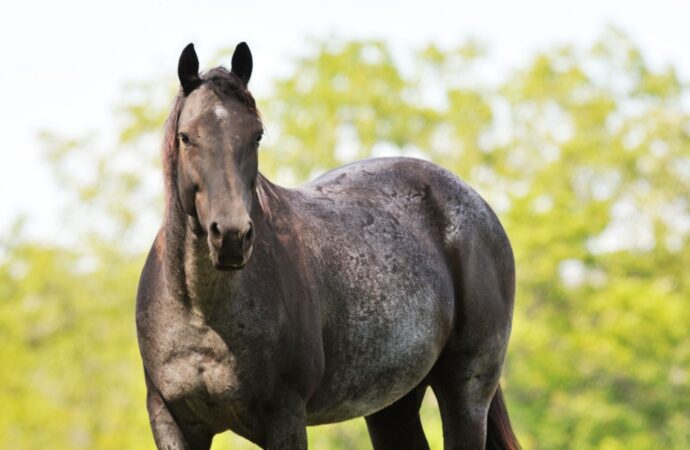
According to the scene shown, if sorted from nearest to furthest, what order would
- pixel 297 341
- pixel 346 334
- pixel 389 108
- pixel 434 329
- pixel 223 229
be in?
pixel 223 229, pixel 297 341, pixel 346 334, pixel 434 329, pixel 389 108

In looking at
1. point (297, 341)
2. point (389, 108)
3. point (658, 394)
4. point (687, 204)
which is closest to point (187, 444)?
point (297, 341)

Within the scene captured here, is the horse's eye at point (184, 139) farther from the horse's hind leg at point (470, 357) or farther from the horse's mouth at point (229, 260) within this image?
the horse's hind leg at point (470, 357)

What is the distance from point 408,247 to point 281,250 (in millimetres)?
1114

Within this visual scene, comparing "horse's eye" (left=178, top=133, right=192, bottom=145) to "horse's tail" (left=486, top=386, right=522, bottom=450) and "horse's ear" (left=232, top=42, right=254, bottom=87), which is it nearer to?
"horse's ear" (left=232, top=42, right=254, bottom=87)

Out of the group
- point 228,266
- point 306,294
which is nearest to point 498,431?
point 306,294

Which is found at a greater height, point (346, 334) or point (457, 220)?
point (457, 220)

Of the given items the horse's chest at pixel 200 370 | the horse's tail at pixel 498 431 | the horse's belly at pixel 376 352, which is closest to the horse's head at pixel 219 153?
the horse's chest at pixel 200 370

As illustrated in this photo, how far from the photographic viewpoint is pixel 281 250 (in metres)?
5.52

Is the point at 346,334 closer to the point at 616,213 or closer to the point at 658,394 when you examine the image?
the point at 658,394

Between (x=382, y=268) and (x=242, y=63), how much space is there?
4.88 ft

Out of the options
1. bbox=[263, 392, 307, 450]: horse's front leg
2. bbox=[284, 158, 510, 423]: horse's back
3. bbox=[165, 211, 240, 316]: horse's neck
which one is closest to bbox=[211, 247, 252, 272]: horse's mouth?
bbox=[165, 211, 240, 316]: horse's neck

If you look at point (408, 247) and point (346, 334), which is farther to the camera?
point (408, 247)

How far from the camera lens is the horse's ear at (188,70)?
5129 mm

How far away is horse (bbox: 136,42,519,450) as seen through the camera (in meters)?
5.04
